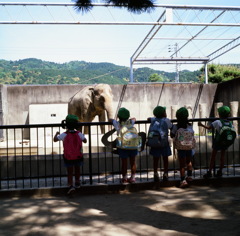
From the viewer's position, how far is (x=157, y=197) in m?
4.79

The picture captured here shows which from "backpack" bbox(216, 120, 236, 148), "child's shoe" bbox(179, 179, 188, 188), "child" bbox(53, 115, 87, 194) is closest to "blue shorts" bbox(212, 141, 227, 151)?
"backpack" bbox(216, 120, 236, 148)

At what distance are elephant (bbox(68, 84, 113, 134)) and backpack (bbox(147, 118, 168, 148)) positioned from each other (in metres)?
4.47

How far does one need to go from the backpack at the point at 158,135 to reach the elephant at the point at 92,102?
4.47 m

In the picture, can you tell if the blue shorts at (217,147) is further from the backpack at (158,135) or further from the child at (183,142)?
the backpack at (158,135)

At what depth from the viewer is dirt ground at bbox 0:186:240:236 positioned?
343 cm

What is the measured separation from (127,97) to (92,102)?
8321mm

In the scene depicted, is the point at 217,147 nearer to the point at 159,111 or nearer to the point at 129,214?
the point at 159,111

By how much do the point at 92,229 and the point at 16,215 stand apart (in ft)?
3.73

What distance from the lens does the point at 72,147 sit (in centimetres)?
504

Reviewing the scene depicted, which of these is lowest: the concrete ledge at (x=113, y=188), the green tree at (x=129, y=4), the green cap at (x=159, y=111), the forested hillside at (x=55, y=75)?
the concrete ledge at (x=113, y=188)

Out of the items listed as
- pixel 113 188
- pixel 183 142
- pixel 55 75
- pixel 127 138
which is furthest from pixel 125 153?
pixel 55 75

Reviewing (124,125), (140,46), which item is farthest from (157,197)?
(140,46)

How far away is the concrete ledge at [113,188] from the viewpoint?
5.09 m

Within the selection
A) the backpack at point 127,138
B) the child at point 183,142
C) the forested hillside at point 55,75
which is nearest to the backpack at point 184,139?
the child at point 183,142
